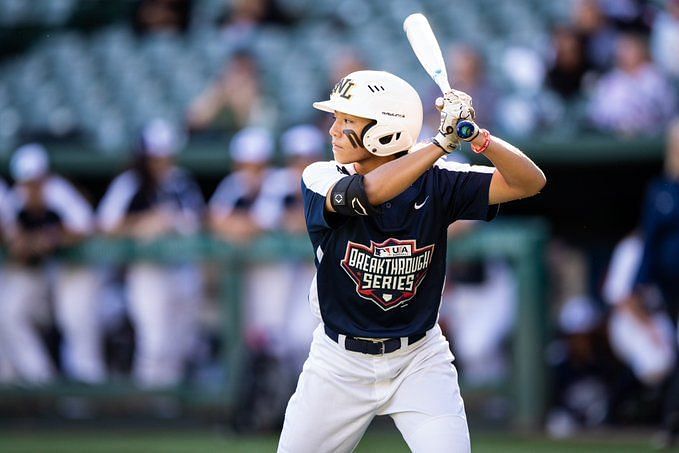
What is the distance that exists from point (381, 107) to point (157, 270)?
199 inches

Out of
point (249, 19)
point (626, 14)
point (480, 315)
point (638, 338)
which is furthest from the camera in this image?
point (249, 19)

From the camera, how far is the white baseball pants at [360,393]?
14.4ft

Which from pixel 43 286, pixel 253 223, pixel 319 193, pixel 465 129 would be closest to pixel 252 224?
pixel 253 223

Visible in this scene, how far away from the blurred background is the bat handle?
12.5ft

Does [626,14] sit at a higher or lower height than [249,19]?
higher

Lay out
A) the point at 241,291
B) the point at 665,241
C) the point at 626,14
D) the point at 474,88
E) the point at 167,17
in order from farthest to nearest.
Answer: the point at 167,17 < the point at 626,14 < the point at 474,88 < the point at 241,291 < the point at 665,241

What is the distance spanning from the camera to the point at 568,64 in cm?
990

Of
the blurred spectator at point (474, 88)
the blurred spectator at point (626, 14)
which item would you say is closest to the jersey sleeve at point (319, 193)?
the blurred spectator at point (474, 88)

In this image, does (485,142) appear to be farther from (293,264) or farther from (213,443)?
(293,264)

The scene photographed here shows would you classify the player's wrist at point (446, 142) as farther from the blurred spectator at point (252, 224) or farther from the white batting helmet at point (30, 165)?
the white batting helmet at point (30, 165)

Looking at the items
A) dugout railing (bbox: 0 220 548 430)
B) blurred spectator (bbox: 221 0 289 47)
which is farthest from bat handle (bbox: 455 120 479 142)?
blurred spectator (bbox: 221 0 289 47)

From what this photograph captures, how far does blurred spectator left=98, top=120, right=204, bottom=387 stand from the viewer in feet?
29.5

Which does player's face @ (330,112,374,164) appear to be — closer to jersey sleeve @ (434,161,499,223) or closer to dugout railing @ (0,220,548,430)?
jersey sleeve @ (434,161,499,223)

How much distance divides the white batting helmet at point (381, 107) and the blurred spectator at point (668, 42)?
5.72 metres
